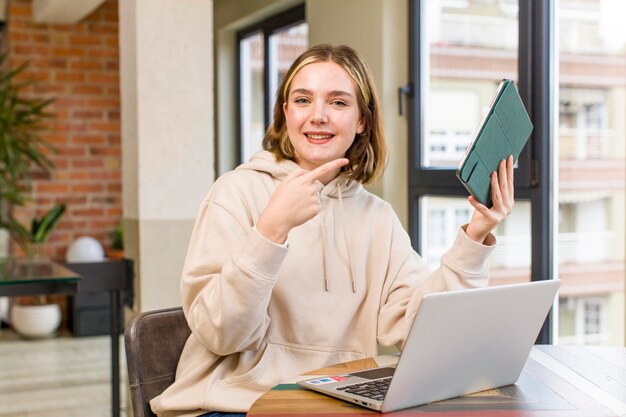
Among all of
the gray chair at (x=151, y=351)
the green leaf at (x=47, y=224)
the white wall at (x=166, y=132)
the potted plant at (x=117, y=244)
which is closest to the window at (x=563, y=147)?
the white wall at (x=166, y=132)

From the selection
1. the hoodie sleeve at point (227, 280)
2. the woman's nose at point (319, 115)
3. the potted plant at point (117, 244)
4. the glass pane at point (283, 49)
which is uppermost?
the glass pane at point (283, 49)

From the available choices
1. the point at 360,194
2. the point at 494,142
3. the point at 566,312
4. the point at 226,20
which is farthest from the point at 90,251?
the point at 494,142

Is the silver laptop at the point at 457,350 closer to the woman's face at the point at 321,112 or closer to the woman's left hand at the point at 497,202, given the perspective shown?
the woman's left hand at the point at 497,202

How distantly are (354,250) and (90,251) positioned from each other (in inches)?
174

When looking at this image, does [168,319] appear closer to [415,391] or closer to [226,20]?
[415,391]

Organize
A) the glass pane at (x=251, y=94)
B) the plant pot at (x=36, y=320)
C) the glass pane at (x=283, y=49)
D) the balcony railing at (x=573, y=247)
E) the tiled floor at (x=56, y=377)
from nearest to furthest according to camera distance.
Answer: the balcony railing at (x=573, y=247)
the tiled floor at (x=56, y=377)
the glass pane at (x=283, y=49)
the glass pane at (x=251, y=94)
the plant pot at (x=36, y=320)

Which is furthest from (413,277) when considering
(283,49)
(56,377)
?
(283,49)

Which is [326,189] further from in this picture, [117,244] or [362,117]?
[117,244]

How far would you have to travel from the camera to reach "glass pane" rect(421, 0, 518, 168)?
3.40 meters

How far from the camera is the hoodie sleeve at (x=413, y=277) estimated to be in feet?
5.30

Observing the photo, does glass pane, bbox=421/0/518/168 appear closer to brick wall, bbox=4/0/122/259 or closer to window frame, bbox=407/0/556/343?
window frame, bbox=407/0/556/343

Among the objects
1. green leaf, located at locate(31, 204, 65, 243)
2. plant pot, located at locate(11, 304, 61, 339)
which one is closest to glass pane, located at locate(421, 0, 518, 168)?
green leaf, located at locate(31, 204, 65, 243)

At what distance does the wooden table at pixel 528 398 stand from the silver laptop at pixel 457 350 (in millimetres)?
19

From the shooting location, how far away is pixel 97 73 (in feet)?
20.5
